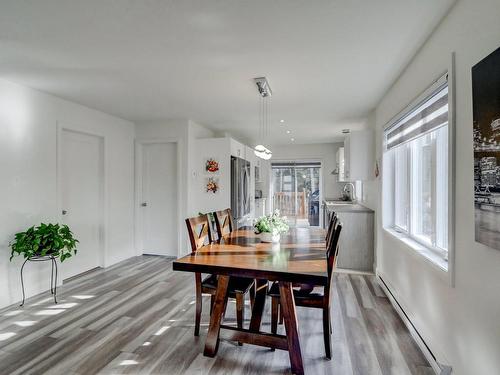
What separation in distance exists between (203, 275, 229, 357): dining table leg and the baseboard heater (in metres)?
1.52

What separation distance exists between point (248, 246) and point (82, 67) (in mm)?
2324

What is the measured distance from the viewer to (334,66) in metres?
2.68

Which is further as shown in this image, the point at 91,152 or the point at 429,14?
the point at 91,152

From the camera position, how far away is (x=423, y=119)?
94.9 inches

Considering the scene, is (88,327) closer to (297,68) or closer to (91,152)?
(91,152)

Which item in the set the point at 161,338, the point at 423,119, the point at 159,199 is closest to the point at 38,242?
the point at 161,338

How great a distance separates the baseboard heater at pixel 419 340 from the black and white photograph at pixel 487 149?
3.27 ft

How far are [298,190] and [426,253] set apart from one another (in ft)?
18.1

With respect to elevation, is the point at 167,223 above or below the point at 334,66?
below

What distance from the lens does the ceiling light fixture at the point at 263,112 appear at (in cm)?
304

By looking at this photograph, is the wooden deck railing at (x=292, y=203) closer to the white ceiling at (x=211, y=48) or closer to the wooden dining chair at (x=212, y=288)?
the white ceiling at (x=211, y=48)

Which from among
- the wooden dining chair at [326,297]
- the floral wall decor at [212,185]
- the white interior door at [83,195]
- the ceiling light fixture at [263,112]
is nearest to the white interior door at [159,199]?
the floral wall decor at [212,185]

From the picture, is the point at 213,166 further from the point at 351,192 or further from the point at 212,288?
the point at 351,192

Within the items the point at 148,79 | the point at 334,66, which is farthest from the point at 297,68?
the point at 148,79
